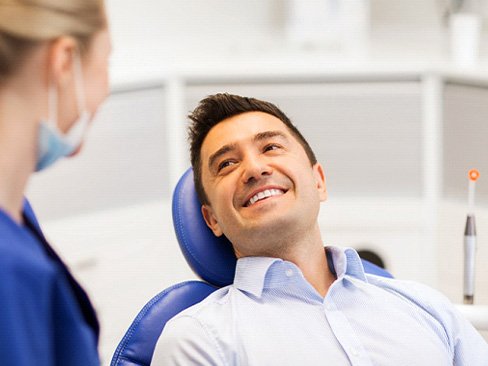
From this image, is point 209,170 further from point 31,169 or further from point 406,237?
point 406,237

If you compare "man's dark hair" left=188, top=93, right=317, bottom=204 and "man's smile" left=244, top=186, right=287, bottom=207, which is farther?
"man's dark hair" left=188, top=93, right=317, bottom=204

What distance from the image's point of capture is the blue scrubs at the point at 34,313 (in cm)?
89

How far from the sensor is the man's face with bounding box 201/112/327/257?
166cm

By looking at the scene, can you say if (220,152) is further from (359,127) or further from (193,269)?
(359,127)

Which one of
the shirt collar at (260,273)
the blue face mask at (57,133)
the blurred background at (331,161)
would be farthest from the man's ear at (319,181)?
the blurred background at (331,161)

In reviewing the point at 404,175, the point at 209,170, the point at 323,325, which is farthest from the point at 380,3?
the point at 323,325

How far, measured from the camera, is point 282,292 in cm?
165

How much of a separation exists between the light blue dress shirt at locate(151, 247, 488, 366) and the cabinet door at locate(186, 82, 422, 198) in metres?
1.34

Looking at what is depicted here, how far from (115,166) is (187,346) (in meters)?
1.59

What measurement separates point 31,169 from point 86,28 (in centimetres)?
18

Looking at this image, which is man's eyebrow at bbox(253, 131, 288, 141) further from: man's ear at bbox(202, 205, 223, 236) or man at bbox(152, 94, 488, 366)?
man's ear at bbox(202, 205, 223, 236)

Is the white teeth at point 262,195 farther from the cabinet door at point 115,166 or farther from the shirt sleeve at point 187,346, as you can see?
the cabinet door at point 115,166

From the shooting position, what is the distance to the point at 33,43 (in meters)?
0.94

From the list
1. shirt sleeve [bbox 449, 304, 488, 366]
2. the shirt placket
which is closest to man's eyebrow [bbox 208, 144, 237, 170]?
the shirt placket
